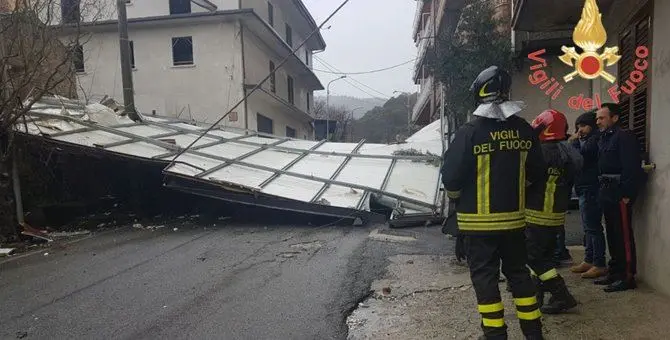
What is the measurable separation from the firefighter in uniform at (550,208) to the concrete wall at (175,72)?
14995 millimetres

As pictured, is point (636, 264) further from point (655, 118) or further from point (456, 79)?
point (456, 79)

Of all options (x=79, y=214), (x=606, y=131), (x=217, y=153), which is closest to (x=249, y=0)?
(x=217, y=153)

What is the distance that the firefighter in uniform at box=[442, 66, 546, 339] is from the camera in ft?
8.70

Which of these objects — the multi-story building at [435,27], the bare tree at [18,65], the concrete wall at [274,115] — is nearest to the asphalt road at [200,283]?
A: the bare tree at [18,65]

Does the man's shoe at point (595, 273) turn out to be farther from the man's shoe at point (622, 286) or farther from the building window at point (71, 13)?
the building window at point (71, 13)

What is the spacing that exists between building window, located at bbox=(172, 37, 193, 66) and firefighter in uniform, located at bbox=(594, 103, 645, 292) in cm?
Result: 1654

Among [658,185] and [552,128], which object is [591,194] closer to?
[658,185]

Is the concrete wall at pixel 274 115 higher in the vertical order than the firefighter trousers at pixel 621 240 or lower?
higher

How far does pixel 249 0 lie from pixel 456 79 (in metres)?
11.9

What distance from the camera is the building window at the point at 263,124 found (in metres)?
19.7

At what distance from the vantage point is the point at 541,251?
3.29 m

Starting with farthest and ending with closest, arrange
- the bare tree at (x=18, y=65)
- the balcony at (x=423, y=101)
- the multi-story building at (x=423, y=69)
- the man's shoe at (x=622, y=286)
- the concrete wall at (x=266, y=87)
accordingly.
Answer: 1. the balcony at (x=423, y=101)
2. the multi-story building at (x=423, y=69)
3. the concrete wall at (x=266, y=87)
4. the bare tree at (x=18, y=65)
5. the man's shoe at (x=622, y=286)

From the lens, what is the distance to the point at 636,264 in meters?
3.99

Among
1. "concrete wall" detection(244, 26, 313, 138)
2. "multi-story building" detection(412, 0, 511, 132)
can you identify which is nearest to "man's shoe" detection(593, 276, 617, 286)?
"multi-story building" detection(412, 0, 511, 132)
